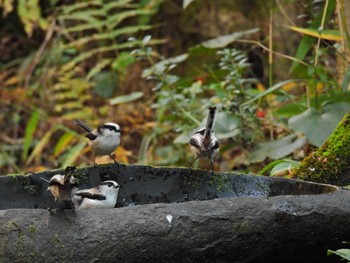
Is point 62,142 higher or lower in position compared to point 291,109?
lower

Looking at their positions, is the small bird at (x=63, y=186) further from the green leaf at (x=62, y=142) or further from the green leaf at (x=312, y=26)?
the green leaf at (x=62, y=142)

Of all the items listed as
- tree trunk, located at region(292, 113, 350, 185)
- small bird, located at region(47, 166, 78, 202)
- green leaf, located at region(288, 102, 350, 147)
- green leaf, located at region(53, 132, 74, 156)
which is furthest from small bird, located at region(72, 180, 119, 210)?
green leaf, located at region(53, 132, 74, 156)

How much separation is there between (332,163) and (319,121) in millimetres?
1336

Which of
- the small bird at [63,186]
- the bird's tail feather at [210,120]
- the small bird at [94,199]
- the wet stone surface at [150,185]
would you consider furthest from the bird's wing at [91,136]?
the small bird at [63,186]

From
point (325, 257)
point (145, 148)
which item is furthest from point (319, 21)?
point (325, 257)

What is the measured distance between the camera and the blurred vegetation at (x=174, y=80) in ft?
17.3

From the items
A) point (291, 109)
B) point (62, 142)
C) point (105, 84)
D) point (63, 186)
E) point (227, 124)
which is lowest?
point (105, 84)

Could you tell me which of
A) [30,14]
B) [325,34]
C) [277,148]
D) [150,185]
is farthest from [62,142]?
[150,185]

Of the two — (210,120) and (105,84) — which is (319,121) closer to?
(210,120)

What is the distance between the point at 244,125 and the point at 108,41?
445cm

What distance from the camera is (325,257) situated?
8.89 feet

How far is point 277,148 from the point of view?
5086 mm

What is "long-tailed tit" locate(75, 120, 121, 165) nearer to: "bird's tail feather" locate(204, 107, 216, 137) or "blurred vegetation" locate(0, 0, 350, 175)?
"bird's tail feather" locate(204, 107, 216, 137)

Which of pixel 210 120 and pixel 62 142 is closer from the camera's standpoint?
pixel 210 120
